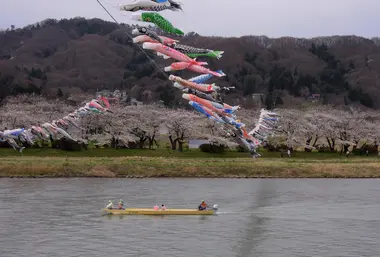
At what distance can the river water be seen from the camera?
3759cm

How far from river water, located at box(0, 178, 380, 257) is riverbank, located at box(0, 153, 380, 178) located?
2.88 m

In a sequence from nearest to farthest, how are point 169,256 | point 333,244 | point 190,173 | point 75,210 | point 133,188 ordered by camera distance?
point 169,256, point 333,244, point 75,210, point 133,188, point 190,173

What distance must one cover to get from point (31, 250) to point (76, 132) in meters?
51.1

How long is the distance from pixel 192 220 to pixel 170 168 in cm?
2284

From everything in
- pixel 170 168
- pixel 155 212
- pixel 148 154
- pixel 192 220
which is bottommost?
pixel 192 220

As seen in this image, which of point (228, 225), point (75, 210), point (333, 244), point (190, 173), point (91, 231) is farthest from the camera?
point (190, 173)

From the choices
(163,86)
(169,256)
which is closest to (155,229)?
(169,256)

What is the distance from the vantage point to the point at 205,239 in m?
39.9

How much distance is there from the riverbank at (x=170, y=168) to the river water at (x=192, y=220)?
9.45ft

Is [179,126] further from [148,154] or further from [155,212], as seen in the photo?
[155,212]

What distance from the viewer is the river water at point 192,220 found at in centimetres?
3759

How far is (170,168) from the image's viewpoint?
225ft

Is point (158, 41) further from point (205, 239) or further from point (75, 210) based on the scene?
point (75, 210)

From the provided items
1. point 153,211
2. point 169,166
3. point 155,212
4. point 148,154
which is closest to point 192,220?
point 155,212
